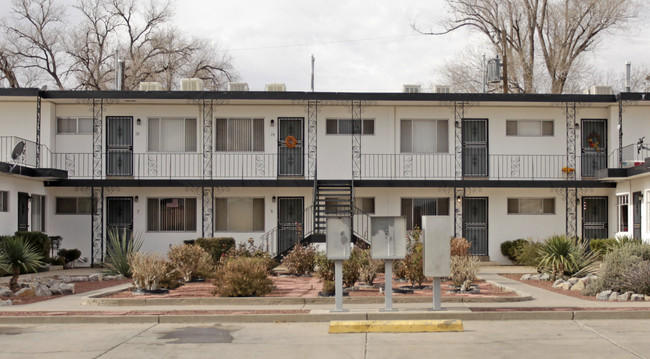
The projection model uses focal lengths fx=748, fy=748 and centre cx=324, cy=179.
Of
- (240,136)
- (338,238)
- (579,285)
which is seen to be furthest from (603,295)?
(240,136)

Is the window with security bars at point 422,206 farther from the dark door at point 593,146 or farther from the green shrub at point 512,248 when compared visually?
the dark door at point 593,146

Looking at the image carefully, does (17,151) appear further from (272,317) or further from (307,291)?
(272,317)

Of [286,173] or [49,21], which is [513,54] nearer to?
[286,173]

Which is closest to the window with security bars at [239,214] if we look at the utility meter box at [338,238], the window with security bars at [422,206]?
the window with security bars at [422,206]

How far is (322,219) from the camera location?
2830 cm

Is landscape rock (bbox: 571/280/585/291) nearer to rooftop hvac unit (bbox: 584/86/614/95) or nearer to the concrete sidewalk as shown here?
the concrete sidewalk

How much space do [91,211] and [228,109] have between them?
672 centimetres

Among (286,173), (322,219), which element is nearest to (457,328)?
(322,219)

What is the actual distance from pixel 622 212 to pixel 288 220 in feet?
43.0

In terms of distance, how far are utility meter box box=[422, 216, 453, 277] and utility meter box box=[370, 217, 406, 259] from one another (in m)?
0.41

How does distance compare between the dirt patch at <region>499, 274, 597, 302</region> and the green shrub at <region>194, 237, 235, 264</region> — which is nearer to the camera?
the dirt patch at <region>499, 274, 597, 302</region>

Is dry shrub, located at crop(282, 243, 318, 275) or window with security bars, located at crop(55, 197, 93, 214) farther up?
window with security bars, located at crop(55, 197, 93, 214)

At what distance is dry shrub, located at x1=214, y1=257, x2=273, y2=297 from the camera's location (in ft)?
52.6

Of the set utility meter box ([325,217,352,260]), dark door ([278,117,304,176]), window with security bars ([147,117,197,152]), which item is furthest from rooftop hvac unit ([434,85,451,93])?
utility meter box ([325,217,352,260])
